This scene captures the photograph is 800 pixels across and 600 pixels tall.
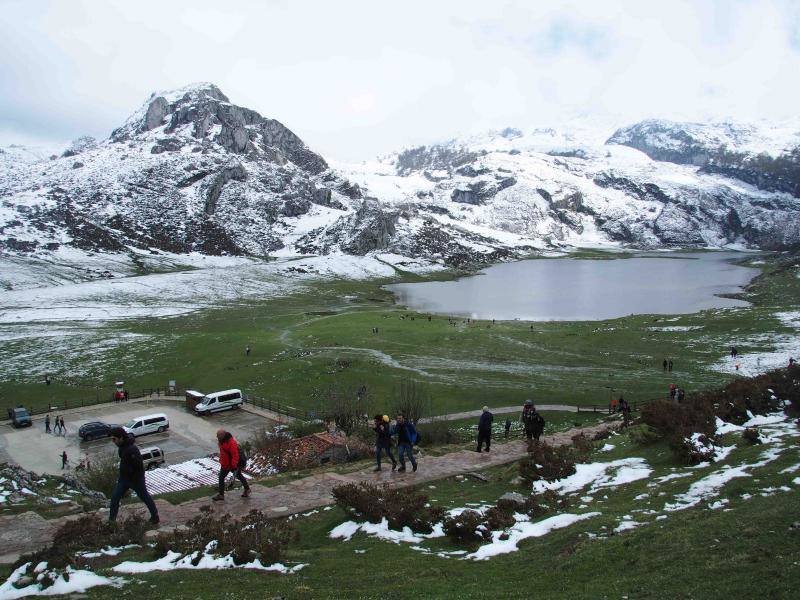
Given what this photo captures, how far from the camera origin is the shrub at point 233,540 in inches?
469

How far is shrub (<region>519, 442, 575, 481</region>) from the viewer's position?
18375 mm

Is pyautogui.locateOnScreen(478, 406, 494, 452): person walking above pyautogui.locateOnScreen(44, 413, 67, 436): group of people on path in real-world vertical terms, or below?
above

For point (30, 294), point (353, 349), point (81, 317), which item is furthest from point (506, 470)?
point (30, 294)

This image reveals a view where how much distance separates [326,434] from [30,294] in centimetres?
13483

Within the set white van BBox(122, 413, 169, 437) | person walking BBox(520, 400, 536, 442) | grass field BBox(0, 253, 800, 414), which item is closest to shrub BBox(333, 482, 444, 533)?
person walking BBox(520, 400, 536, 442)

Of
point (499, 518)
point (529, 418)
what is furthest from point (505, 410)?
point (499, 518)

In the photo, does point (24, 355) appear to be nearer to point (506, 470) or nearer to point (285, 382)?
point (285, 382)

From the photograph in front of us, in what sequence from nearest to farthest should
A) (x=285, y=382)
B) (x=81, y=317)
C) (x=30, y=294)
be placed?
(x=285, y=382) → (x=81, y=317) → (x=30, y=294)

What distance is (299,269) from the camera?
197000mm

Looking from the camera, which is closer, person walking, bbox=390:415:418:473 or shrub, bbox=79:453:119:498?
person walking, bbox=390:415:418:473

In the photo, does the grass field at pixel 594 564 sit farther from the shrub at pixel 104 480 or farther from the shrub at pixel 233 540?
the shrub at pixel 104 480

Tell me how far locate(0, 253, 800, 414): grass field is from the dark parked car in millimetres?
15564

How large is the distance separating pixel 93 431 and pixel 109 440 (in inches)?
65.2

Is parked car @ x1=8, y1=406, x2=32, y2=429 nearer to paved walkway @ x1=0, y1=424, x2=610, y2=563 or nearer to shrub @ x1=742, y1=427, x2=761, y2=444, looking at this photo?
paved walkway @ x1=0, y1=424, x2=610, y2=563
